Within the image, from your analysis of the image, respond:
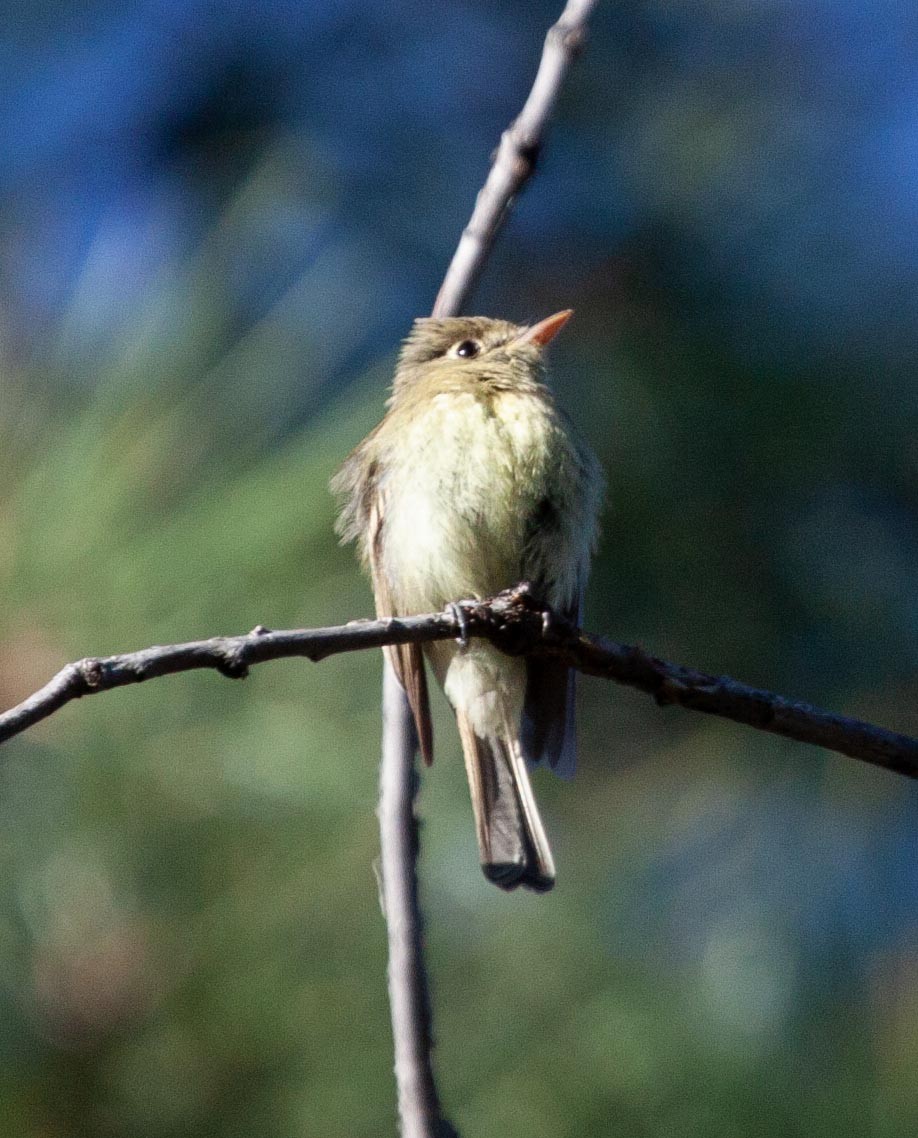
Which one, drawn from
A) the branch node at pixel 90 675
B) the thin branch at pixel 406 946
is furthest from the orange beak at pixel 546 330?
the branch node at pixel 90 675

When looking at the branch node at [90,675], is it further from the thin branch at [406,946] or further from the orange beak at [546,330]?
the orange beak at [546,330]

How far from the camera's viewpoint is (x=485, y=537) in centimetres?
350

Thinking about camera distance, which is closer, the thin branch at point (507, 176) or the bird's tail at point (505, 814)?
the thin branch at point (507, 176)

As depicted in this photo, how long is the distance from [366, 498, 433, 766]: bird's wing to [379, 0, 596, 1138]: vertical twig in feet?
1.23

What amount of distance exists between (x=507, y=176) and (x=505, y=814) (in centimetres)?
126

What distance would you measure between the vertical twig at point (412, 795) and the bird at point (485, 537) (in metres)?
0.52

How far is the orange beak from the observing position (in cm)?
386

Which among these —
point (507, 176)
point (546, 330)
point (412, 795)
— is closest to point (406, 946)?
point (412, 795)

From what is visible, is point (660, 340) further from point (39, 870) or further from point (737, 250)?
point (39, 870)

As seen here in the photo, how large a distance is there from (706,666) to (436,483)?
74cm

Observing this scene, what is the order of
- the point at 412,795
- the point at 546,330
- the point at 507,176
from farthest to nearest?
the point at 546,330, the point at 507,176, the point at 412,795

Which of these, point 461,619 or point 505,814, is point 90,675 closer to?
point 461,619

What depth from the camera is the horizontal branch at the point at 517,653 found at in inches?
80.5

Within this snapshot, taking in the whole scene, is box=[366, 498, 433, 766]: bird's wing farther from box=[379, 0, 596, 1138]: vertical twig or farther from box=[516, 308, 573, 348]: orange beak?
box=[516, 308, 573, 348]: orange beak
